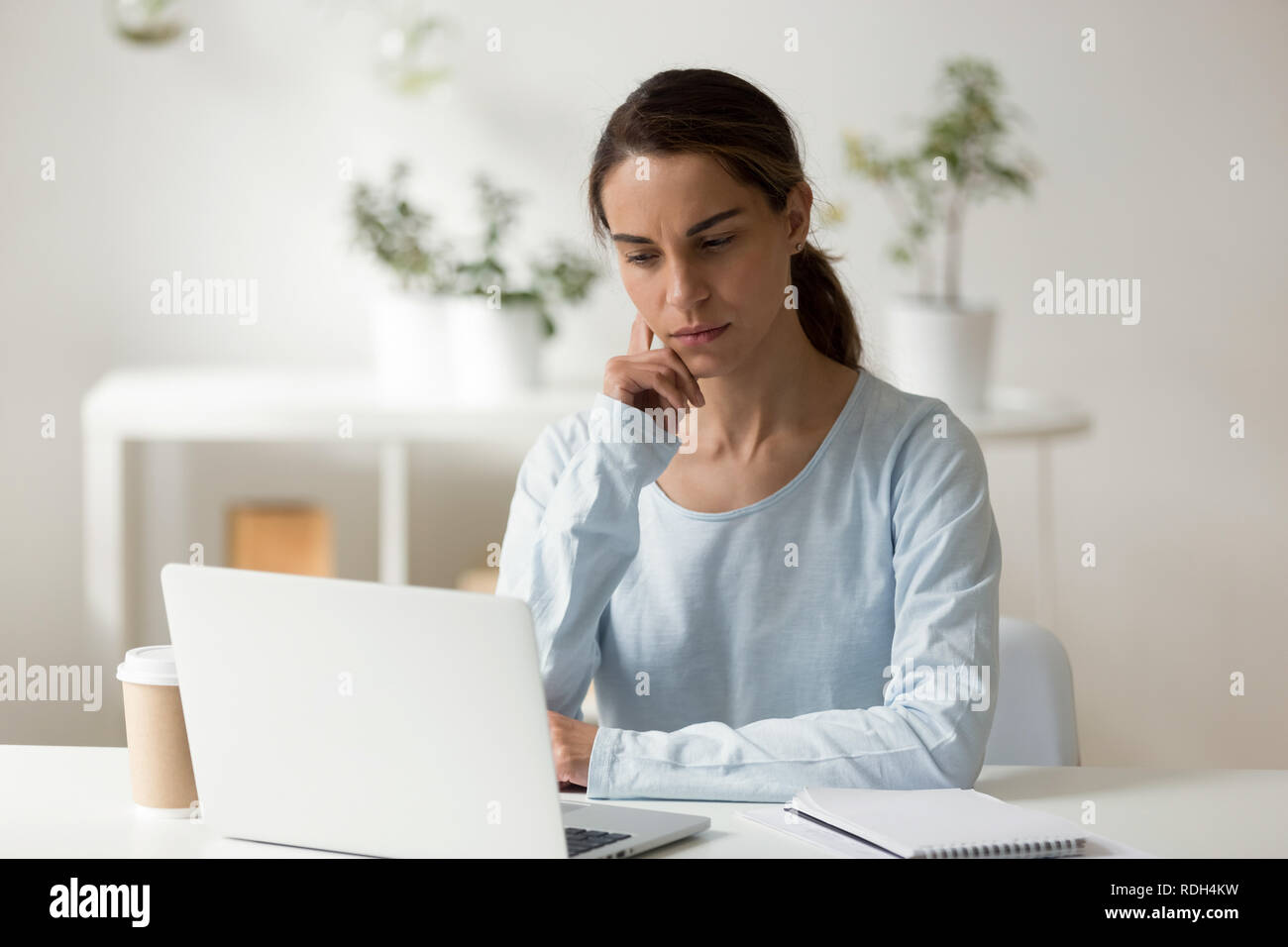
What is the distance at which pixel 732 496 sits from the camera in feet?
4.96

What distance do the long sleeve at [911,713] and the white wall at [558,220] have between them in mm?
1565

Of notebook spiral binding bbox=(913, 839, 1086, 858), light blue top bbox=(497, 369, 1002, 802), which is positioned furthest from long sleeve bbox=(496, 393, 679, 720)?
notebook spiral binding bbox=(913, 839, 1086, 858)

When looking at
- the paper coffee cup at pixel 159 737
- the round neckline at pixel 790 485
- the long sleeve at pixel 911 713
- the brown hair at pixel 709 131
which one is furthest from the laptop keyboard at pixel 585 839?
the brown hair at pixel 709 131

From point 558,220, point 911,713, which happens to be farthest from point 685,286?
point 558,220

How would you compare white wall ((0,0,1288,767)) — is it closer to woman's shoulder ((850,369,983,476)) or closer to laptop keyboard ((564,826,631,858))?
woman's shoulder ((850,369,983,476))

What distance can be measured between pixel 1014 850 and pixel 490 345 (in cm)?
167

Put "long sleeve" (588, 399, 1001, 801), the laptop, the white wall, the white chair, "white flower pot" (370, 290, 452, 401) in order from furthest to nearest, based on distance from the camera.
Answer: the white wall, "white flower pot" (370, 290, 452, 401), the white chair, "long sleeve" (588, 399, 1001, 801), the laptop

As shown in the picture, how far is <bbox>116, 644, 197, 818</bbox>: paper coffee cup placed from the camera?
3.67ft

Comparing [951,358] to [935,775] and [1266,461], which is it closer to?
[1266,461]

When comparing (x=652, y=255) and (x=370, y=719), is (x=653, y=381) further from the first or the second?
(x=370, y=719)

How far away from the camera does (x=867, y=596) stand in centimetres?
146

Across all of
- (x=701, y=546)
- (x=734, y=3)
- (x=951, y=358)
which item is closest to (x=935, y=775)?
(x=701, y=546)

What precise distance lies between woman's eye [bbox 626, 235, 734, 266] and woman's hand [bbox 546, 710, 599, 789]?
0.46 m
